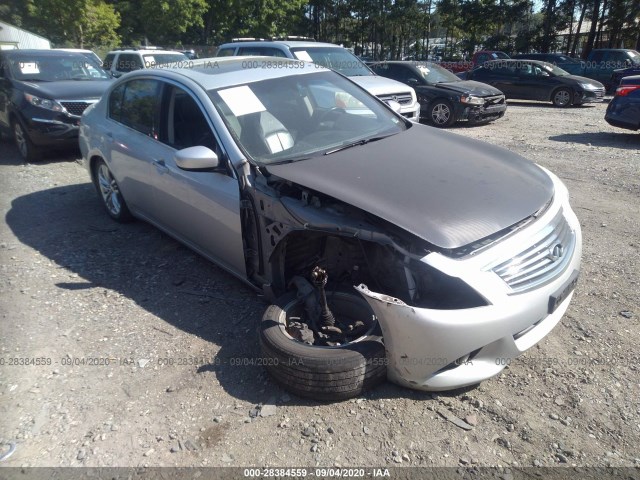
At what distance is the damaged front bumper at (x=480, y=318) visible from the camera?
7.88 ft

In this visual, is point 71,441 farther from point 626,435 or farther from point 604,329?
point 604,329

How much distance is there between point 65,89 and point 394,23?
108 feet

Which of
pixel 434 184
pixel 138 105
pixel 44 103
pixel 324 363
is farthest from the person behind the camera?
pixel 44 103

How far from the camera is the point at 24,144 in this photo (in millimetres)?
8109

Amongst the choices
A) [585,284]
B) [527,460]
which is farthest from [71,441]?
[585,284]

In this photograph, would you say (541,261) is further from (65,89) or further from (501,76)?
(501,76)

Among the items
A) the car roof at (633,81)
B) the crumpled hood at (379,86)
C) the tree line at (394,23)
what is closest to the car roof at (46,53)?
the crumpled hood at (379,86)

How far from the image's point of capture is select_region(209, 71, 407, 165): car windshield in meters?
3.45

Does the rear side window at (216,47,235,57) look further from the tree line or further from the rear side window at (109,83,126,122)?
the tree line

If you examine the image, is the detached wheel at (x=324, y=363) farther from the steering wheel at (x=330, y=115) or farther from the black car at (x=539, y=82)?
the black car at (x=539, y=82)

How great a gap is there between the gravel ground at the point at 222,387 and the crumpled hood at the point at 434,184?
98 centimetres

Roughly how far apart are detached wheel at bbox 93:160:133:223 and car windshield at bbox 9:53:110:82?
175 inches

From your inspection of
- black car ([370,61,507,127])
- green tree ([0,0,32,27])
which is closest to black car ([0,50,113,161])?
green tree ([0,0,32,27])

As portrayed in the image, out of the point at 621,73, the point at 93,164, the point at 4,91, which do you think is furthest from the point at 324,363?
the point at 621,73
